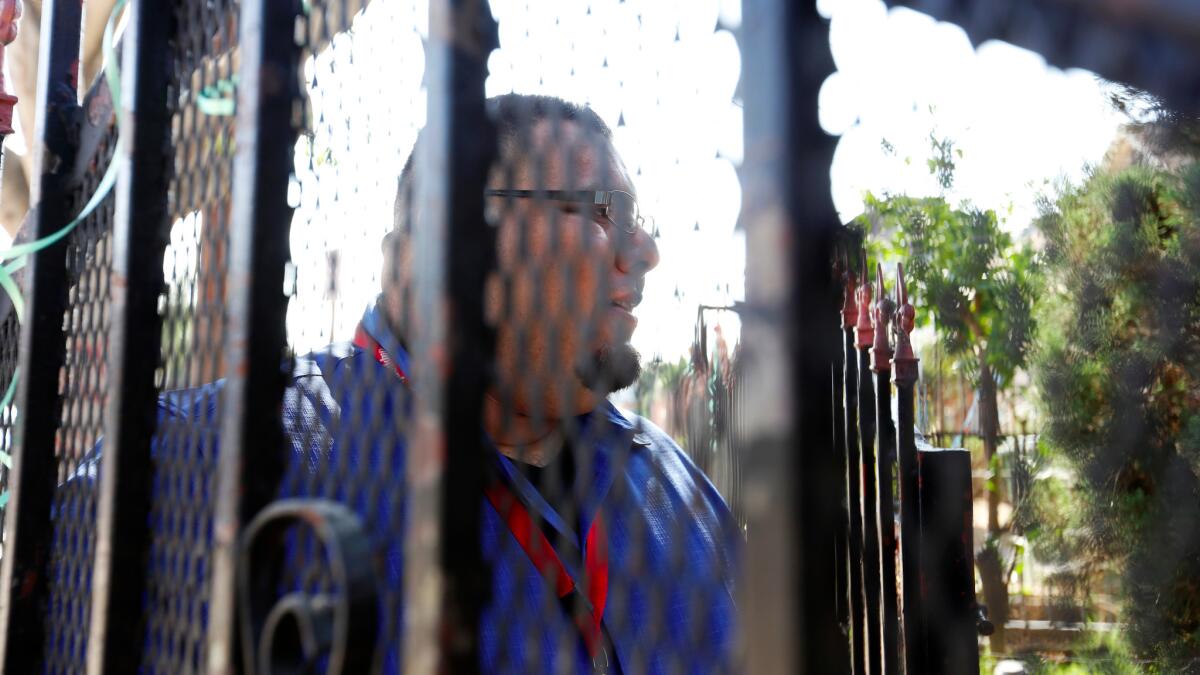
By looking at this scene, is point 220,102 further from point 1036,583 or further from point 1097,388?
point 1036,583

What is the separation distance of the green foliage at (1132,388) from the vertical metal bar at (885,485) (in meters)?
3.81

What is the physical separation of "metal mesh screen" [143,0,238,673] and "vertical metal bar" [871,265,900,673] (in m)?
2.03

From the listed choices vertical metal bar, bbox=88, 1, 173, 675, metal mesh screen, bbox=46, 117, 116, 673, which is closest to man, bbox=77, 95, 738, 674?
vertical metal bar, bbox=88, 1, 173, 675

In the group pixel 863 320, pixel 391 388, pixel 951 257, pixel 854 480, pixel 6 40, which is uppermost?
pixel 951 257

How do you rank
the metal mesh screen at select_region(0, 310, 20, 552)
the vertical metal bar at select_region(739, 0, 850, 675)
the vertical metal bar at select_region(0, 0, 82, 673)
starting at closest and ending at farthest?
the vertical metal bar at select_region(739, 0, 850, 675) < the vertical metal bar at select_region(0, 0, 82, 673) < the metal mesh screen at select_region(0, 310, 20, 552)

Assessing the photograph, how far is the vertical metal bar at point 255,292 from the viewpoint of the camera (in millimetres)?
981

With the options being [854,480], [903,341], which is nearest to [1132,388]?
[854,480]

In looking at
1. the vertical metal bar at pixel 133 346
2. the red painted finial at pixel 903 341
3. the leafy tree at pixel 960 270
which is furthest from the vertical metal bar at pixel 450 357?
the leafy tree at pixel 960 270

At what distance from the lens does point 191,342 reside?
4.40 ft

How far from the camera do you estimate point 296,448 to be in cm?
134

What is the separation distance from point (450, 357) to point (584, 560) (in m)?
0.56

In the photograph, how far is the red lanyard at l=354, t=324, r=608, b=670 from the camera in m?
0.86

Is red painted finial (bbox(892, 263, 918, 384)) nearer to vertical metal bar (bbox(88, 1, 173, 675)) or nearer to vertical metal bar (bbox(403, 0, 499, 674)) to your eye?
vertical metal bar (bbox(88, 1, 173, 675))

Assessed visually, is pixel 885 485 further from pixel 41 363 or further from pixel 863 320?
pixel 41 363
